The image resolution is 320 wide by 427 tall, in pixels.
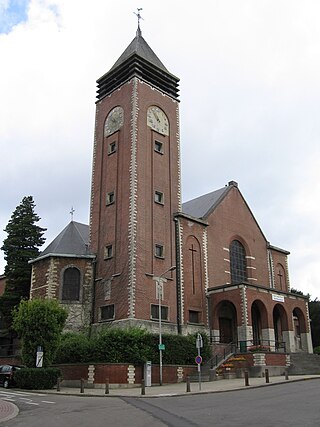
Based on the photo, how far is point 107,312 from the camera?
114 ft

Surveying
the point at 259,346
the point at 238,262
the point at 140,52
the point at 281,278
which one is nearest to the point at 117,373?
the point at 259,346

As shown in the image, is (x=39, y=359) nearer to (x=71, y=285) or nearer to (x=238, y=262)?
(x=71, y=285)

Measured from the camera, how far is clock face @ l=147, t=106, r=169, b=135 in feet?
132

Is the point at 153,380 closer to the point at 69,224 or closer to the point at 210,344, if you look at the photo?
the point at 210,344

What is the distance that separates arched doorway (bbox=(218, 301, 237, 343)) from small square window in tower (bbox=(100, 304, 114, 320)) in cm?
933

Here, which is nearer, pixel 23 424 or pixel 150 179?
pixel 23 424

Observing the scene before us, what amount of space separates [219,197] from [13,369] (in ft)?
80.0

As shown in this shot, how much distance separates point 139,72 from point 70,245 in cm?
1591

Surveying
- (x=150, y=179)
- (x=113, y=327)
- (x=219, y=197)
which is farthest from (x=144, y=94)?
(x=113, y=327)

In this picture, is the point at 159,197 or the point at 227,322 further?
the point at 227,322

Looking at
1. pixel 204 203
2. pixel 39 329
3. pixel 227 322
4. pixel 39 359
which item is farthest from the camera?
pixel 204 203

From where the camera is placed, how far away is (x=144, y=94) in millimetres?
40500

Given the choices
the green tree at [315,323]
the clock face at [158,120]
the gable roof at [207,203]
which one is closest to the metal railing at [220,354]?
the gable roof at [207,203]

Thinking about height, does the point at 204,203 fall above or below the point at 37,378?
above
